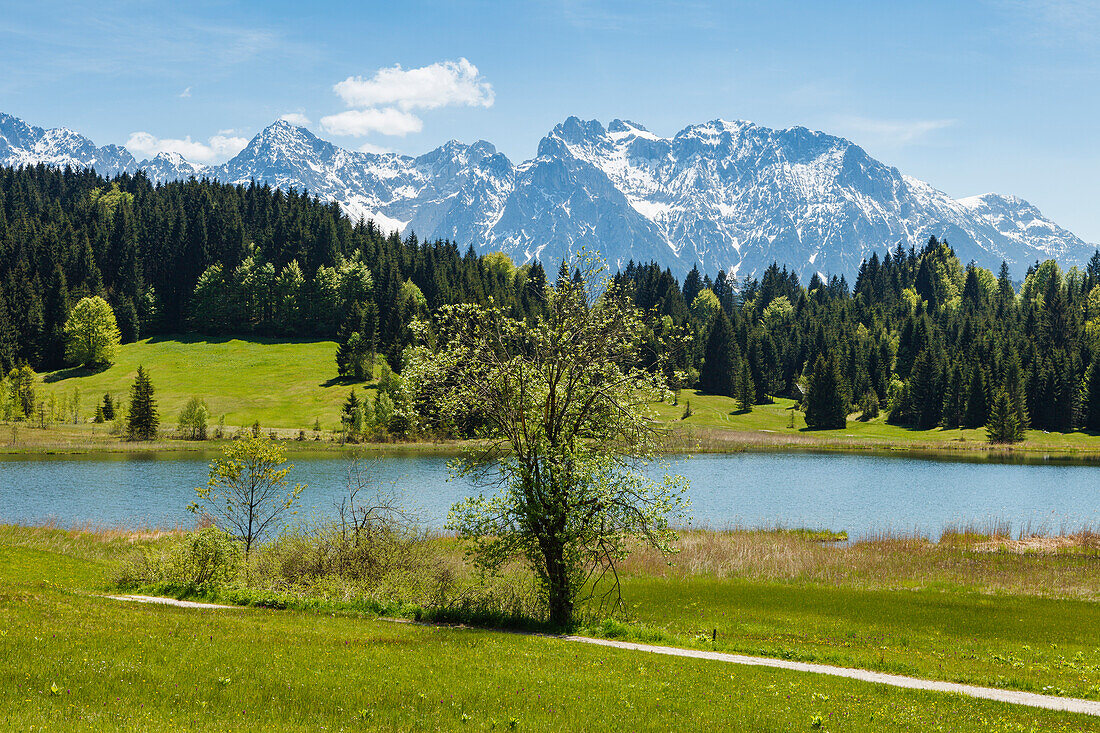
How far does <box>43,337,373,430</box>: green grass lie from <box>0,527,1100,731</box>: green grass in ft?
341

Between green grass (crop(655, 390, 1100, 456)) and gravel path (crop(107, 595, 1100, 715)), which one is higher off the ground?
green grass (crop(655, 390, 1100, 456))

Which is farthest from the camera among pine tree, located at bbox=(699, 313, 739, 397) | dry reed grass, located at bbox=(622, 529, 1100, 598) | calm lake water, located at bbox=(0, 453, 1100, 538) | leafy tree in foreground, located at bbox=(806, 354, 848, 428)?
pine tree, located at bbox=(699, 313, 739, 397)

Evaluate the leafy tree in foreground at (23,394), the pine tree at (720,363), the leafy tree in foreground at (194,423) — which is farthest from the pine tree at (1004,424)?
the leafy tree in foreground at (23,394)

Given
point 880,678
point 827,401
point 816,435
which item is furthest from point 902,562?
point 827,401

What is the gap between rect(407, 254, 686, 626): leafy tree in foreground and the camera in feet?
88.1

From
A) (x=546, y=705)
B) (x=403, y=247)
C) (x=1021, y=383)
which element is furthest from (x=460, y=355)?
(x=403, y=247)

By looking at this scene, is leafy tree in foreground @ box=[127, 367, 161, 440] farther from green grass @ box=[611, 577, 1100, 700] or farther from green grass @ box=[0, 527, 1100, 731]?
green grass @ box=[0, 527, 1100, 731]

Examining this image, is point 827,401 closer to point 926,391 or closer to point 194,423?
point 926,391

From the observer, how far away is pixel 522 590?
2973 cm

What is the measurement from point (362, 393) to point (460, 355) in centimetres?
11178

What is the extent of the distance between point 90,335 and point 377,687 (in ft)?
515

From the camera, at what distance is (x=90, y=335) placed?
147625 millimetres

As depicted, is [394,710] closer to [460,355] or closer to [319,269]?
[460,355]

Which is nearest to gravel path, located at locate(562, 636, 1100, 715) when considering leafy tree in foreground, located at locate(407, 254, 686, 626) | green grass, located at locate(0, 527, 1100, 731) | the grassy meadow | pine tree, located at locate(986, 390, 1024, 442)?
green grass, located at locate(0, 527, 1100, 731)
